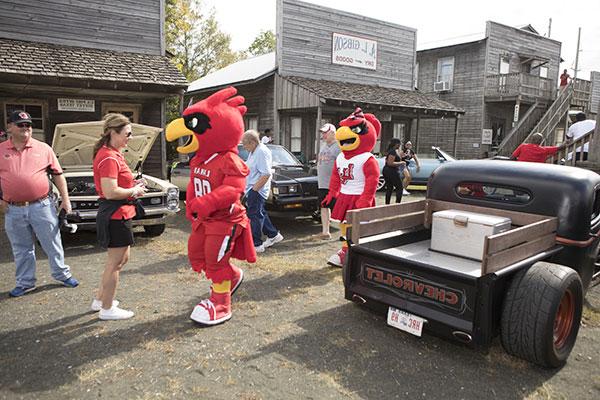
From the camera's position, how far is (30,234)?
4426 mm

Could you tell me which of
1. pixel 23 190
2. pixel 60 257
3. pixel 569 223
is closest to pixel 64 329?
pixel 60 257

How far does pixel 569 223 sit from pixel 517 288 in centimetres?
92

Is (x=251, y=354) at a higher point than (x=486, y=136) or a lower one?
lower

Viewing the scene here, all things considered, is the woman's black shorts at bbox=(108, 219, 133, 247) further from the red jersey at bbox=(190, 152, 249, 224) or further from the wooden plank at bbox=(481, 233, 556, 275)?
the wooden plank at bbox=(481, 233, 556, 275)

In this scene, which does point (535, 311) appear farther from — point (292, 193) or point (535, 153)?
point (535, 153)

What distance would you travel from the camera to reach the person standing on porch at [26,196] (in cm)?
416

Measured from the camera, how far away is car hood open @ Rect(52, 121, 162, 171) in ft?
20.5

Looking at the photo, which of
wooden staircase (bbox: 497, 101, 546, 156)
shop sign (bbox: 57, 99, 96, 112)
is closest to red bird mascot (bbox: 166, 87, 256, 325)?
shop sign (bbox: 57, 99, 96, 112)

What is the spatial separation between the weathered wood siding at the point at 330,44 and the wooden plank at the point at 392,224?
12.7 metres

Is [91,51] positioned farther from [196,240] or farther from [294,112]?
[196,240]

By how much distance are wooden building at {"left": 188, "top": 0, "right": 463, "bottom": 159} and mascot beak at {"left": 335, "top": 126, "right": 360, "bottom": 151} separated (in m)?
8.93

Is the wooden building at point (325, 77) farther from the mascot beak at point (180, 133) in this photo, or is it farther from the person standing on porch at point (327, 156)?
the mascot beak at point (180, 133)

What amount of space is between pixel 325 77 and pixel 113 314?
14.4 metres

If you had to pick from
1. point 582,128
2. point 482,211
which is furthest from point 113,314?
point 582,128
